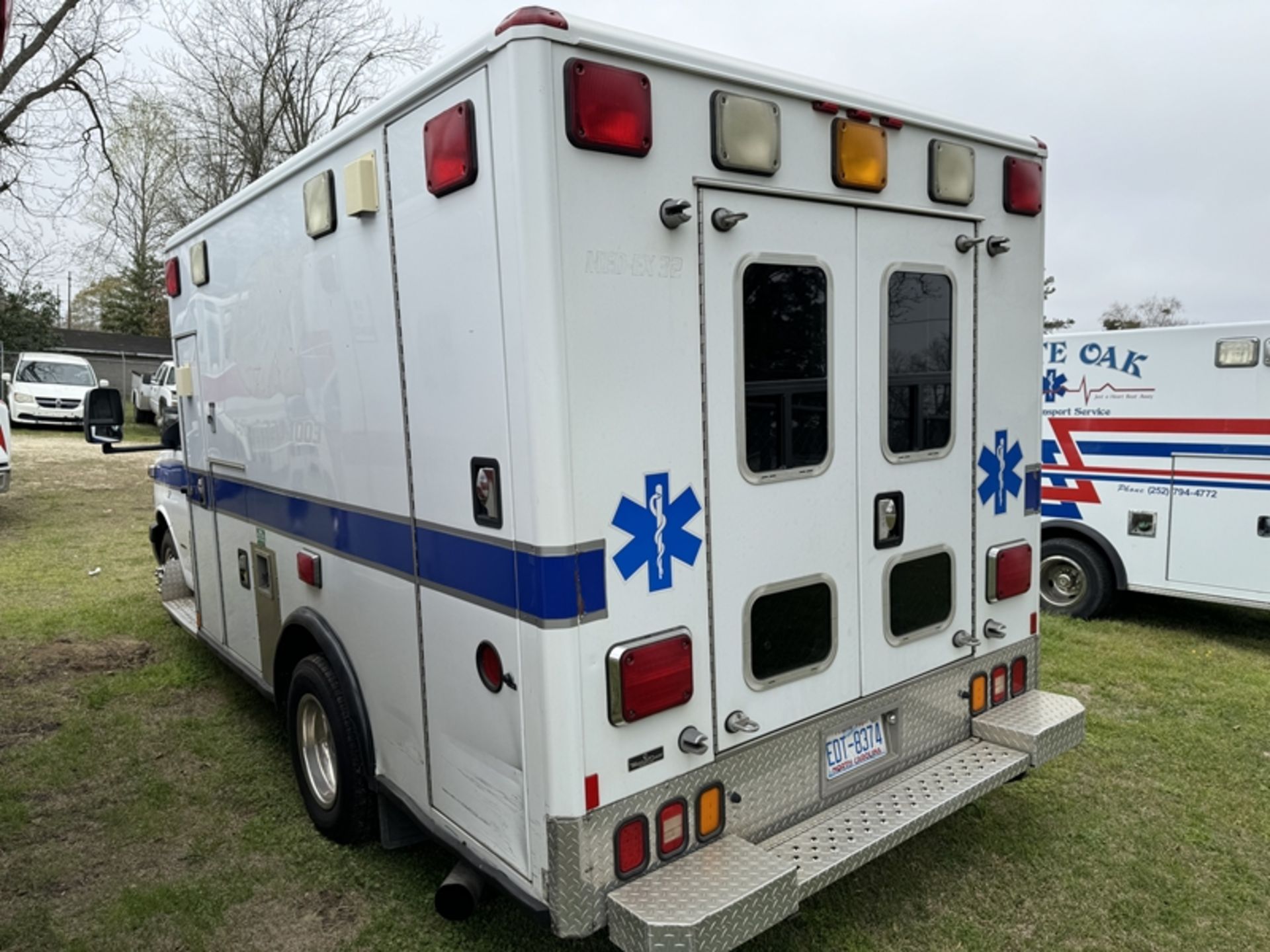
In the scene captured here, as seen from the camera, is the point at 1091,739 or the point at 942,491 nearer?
the point at 942,491

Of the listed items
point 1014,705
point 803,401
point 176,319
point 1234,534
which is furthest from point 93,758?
point 1234,534

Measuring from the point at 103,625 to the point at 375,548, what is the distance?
4.88 m

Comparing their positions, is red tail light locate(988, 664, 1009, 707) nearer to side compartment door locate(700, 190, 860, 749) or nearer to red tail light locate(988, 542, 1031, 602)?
red tail light locate(988, 542, 1031, 602)

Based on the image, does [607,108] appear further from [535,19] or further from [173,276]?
[173,276]

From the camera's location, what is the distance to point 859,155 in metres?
2.92

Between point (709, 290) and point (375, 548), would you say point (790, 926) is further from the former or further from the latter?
point (709, 290)

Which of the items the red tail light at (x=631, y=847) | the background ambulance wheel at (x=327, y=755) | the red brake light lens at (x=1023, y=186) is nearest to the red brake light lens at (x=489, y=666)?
the red tail light at (x=631, y=847)

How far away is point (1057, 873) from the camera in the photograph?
11.3ft

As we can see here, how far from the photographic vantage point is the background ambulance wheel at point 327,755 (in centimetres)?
342

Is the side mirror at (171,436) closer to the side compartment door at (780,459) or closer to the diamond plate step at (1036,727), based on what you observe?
the side compartment door at (780,459)

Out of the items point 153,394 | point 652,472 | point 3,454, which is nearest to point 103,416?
point 652,472

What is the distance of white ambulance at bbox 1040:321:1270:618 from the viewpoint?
236 inches

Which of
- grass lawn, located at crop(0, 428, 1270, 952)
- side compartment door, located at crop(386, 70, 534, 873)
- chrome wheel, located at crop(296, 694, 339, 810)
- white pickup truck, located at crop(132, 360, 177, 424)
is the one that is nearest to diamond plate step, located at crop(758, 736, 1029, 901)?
grass lawn, located at crop(0, 428, 1270, 952)

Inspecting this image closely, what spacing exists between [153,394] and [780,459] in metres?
22.9
